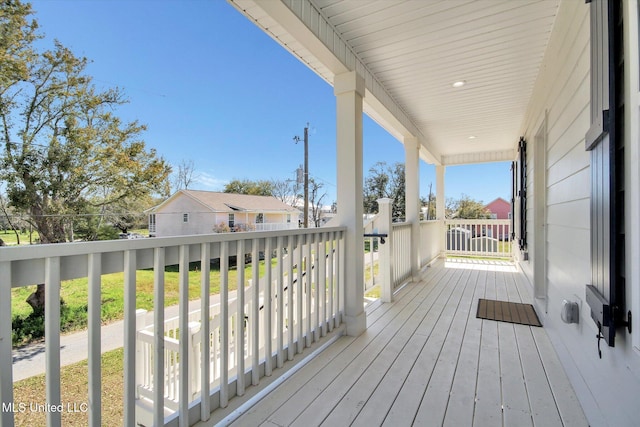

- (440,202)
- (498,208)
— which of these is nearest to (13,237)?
(440,202)

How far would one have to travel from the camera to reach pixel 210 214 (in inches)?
65.5

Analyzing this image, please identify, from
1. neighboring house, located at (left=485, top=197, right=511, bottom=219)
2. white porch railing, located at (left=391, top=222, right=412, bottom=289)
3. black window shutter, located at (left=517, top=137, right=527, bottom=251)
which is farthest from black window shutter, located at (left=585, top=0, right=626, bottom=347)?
neighboring house, located at (left=485, top=197, right=511, bottom=219)

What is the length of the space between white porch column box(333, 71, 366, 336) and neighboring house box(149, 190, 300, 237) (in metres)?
0.67

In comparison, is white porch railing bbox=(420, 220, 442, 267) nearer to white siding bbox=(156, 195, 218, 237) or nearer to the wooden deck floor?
the wooden deck floor

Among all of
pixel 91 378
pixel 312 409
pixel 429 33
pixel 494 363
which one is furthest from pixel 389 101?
pixel 91 378

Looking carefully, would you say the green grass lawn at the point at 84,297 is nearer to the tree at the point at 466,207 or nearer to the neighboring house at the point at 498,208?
the tree at the point at 466,207

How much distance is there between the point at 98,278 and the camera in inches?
42.4

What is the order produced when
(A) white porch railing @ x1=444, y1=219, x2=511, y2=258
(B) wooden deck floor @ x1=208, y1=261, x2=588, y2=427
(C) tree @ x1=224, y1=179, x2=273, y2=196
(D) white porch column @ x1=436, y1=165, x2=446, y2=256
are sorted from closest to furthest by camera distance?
(B) wooden deck floor @ x1=208, y1=261, x2=588, y2=427
(C) tree @ x1=224, y1=179, x2=273, y2=196
(A) white porch railing @ x1=444, y1=219, x2=511, y2=258
(D) white porch column @ x1=436, y1=165, x2=446, y2=256

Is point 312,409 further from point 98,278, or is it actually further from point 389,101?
point 389,101

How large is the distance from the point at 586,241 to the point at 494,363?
3.58 ft

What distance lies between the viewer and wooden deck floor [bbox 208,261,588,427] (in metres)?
1.57

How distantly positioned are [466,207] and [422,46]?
15.7m

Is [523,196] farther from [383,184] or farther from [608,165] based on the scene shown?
[383,184]

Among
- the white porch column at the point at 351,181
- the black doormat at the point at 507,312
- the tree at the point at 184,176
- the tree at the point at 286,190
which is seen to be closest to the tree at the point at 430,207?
the black doormat at the point at 507,312
